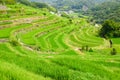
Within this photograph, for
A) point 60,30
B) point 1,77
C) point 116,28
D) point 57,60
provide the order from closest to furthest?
point 1,77 → point 57,60 → point 60,30 → point 116,28

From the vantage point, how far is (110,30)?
191 feet

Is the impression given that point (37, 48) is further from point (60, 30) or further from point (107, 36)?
point (107, 36)

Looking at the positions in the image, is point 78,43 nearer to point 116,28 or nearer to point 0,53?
point 116,28

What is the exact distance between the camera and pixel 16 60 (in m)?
9.96

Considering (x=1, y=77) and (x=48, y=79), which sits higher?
(x=1, y=77)

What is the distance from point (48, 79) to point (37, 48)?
84.1ft

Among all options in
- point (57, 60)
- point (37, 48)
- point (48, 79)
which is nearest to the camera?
point (48, 79)

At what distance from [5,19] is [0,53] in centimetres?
3725

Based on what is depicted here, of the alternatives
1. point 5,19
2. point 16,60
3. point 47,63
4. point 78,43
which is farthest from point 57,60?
point 5,19

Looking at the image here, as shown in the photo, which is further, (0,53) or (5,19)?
(5,19)

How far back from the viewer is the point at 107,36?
57000 mm

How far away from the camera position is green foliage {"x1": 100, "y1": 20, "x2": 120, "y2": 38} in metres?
57.3

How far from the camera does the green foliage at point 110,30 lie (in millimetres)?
57312

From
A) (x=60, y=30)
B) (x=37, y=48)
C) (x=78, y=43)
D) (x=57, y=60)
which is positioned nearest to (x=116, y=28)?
(x=60, y=30)
